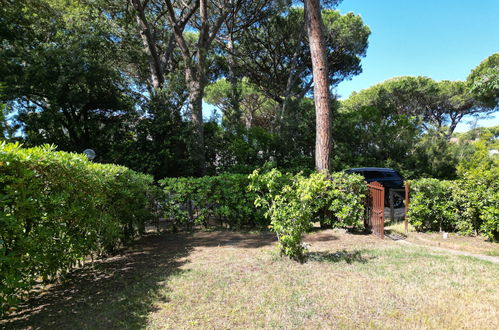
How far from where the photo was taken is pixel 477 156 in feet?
Result: 39.0

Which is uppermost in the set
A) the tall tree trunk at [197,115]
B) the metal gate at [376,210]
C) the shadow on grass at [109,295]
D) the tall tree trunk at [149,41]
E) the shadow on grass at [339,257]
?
the tall tree trunk at [149,41]

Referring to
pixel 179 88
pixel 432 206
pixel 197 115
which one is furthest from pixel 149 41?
pixel 432 206

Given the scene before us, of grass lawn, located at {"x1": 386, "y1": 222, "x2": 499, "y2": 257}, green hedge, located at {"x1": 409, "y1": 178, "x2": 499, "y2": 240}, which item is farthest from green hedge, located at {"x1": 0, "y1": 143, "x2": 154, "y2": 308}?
green hedge, located at {"x1": 409, "y1": 178, "x2": 499, "y2": 240}

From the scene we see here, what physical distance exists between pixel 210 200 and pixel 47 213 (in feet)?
13.6

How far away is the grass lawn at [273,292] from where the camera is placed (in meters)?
2.59

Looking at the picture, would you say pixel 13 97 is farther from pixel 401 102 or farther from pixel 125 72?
pixel 401 102

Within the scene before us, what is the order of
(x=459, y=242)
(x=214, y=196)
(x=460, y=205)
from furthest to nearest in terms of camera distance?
(x=214, y=196), (x=460, y=205), (x=459, y=242)

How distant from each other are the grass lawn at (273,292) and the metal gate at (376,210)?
3.43 ft

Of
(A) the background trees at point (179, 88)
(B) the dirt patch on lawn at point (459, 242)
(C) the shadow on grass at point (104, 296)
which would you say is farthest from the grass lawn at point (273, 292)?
(A) the background trees at point (179, 88)

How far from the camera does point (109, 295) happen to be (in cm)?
321

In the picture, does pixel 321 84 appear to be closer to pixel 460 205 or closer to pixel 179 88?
pixel 460 205

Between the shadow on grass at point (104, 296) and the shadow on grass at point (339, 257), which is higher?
the shadow on grass at point (104, 296)

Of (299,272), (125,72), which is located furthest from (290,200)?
(125,72)

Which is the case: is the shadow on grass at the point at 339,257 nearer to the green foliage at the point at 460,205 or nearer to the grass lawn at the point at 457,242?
the grass lawn at the point at 457,242
